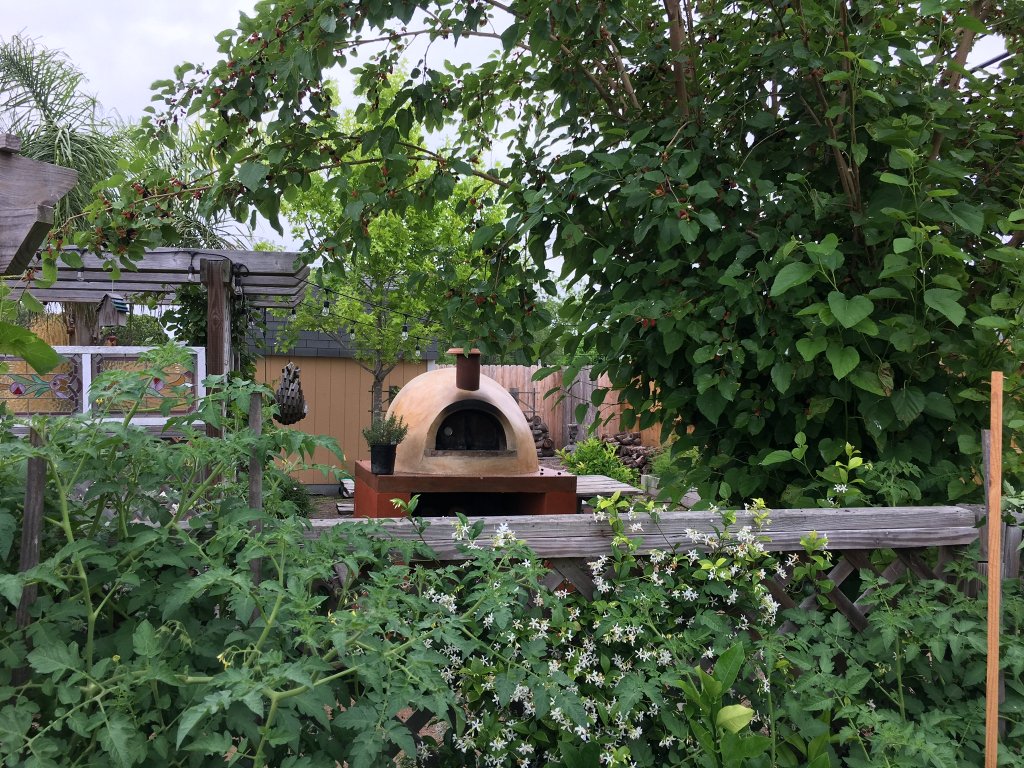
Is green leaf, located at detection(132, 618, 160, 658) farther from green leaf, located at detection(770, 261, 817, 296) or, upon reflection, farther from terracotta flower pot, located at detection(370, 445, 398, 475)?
terracotta flower pot, located at detection(370, 445, 398, 475)

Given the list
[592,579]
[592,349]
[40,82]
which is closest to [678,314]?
[592,349]

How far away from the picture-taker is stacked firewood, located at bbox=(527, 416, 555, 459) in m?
15.9

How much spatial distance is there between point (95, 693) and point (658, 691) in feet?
3.86

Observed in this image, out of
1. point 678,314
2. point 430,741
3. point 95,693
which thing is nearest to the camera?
point 95,693

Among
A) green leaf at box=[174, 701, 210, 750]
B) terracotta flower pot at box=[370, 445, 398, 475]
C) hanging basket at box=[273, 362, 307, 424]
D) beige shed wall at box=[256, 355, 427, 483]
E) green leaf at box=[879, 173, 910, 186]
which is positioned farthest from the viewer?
beige shed wall at box=[256, 355, 427, 483]

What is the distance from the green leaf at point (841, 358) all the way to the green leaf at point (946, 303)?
0.85 ft

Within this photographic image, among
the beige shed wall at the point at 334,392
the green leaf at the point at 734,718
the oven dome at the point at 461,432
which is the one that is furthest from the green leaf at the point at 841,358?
the beige shed wall at the point at 334,392

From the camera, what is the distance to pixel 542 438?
16031mm

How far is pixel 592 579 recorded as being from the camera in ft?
6.95

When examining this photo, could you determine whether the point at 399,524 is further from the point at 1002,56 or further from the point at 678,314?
the point at 1002,56

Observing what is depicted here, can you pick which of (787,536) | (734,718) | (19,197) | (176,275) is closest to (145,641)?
Result: (19,197)

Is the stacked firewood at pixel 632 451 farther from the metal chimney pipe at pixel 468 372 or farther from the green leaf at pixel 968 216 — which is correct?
the green leaf at pixel 968 216

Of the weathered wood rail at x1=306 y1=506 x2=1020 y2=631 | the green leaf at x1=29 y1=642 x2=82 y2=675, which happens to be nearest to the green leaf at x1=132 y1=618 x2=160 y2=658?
the green leaf at x1=29 y1=642 x2=82 y2=675

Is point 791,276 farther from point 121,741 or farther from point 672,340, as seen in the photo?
point 121,741
